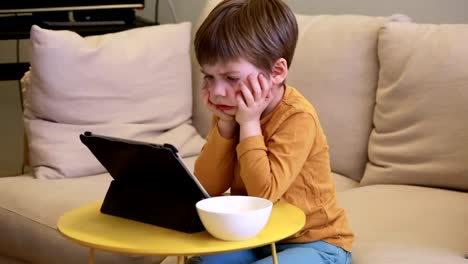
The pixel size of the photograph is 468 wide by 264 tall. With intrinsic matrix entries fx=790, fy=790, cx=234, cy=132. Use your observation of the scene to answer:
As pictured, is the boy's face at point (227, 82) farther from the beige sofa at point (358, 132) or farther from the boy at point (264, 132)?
the beige sofa at point (358, 132)

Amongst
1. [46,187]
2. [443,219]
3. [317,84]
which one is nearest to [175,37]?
[317,84]

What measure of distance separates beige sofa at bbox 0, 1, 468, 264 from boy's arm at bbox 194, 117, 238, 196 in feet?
1.17

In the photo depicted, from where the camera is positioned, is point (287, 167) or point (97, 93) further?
point (97, 93)

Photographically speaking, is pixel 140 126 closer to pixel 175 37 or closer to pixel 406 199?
pixel 175 37

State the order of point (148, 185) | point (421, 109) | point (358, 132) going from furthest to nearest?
point (358, 132)
point (421, 109)
point (148, 185)

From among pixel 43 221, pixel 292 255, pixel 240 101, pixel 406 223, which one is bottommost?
pixel 43 221

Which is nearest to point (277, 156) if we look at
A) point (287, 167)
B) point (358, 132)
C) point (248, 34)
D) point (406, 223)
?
point (287, 167)

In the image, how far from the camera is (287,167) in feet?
4.93

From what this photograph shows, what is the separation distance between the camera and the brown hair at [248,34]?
151cm

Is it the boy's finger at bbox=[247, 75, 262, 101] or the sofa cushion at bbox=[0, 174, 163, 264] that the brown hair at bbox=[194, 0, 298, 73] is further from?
the sofa cushion at bbox=[0, 174, 163, 264]

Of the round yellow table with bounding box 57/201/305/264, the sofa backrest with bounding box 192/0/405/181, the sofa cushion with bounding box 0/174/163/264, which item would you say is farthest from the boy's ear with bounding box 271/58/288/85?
the sofa backrest with bounding box 192/0/405/181

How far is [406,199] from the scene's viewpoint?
210 cm

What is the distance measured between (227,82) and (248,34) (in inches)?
4.1

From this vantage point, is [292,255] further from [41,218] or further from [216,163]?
[41,218]
